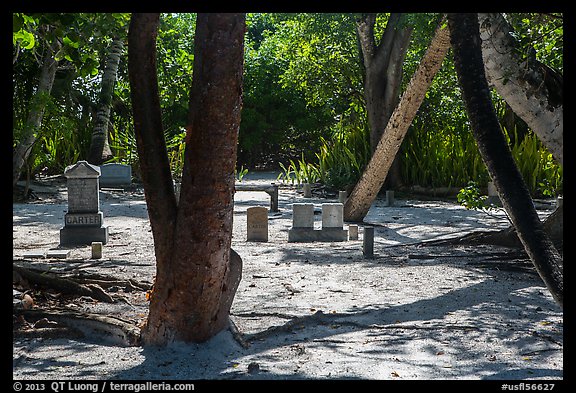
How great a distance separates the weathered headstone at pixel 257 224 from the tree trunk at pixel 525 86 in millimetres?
5414

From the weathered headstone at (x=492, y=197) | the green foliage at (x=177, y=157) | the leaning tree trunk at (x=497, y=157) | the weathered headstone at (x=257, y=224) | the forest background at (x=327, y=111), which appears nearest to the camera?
the leaning tree trunk at (x=497, y=157)

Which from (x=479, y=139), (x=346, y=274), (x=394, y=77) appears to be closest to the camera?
(x=479, y=139)

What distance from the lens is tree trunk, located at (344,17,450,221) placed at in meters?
12.6

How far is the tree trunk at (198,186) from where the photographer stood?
18.9 feet

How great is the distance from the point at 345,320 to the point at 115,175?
49.4 feet

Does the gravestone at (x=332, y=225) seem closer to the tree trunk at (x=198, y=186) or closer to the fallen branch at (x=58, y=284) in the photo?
the fallen branch at (x=58, y=284)

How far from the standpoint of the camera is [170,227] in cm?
610

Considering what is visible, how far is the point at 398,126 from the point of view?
13547mm

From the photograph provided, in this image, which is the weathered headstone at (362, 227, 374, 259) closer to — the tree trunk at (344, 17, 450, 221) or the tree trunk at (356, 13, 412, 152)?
the tree trunk at (344, 17, 450, 221)

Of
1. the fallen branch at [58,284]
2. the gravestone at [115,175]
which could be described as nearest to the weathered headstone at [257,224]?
the fallen branch at [58,284]

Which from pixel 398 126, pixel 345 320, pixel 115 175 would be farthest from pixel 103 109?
pixel 345 320

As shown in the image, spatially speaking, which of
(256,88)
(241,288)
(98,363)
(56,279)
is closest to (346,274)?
(241,288)
